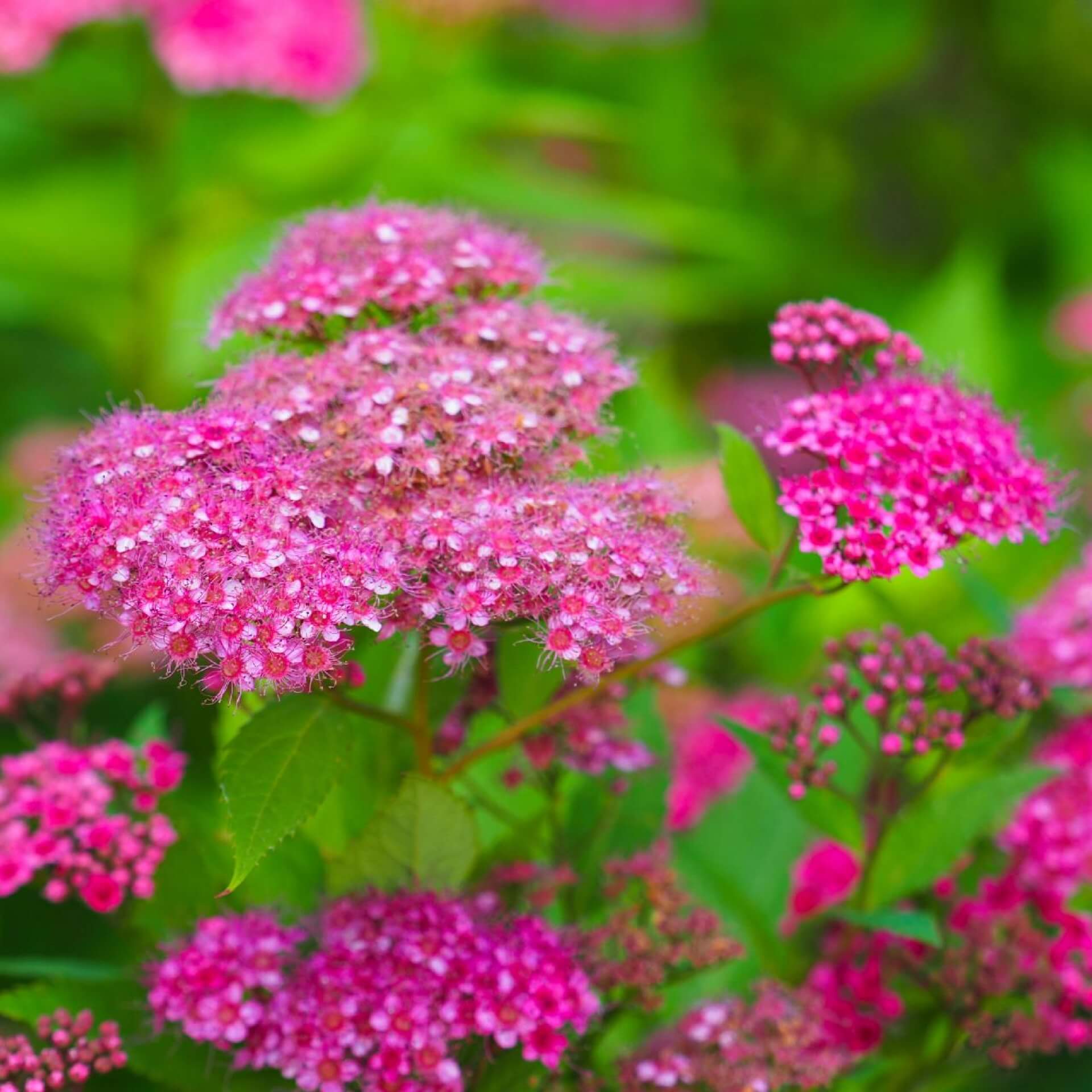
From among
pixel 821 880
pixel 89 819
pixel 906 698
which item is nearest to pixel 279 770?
pixel 89 819

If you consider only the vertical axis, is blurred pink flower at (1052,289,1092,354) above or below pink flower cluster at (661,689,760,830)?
above

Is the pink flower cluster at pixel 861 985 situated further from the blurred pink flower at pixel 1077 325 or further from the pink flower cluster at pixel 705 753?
the blurred pink flower at pixel 1077 325

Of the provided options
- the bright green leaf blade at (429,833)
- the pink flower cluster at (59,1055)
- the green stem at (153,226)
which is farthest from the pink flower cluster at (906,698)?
the green stem at (153,226)

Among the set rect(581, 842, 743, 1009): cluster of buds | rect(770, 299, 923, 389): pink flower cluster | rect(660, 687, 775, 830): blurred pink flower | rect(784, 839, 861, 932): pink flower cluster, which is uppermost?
rect(770, 299, 923, 389): pink flower cluster

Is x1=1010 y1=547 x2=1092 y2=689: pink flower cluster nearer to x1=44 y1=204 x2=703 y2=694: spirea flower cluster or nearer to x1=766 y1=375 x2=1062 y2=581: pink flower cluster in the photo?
x1=766 y1=375 x2=1062 y2=581: pink flower cluster

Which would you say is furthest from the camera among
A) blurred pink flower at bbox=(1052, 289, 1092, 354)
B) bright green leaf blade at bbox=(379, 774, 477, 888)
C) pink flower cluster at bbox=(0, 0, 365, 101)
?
blurred pink flower at bbox=(1052, 289, 1092, 354)

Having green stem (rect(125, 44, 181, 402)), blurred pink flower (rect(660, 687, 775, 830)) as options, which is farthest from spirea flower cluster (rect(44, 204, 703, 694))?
green stem (rect(125, 44, 181, 402))

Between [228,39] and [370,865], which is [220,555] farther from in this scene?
[228,39]

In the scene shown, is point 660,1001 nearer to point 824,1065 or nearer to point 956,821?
point 824,1065

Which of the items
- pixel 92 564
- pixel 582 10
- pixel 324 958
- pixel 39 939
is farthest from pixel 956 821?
pixel 582 10
